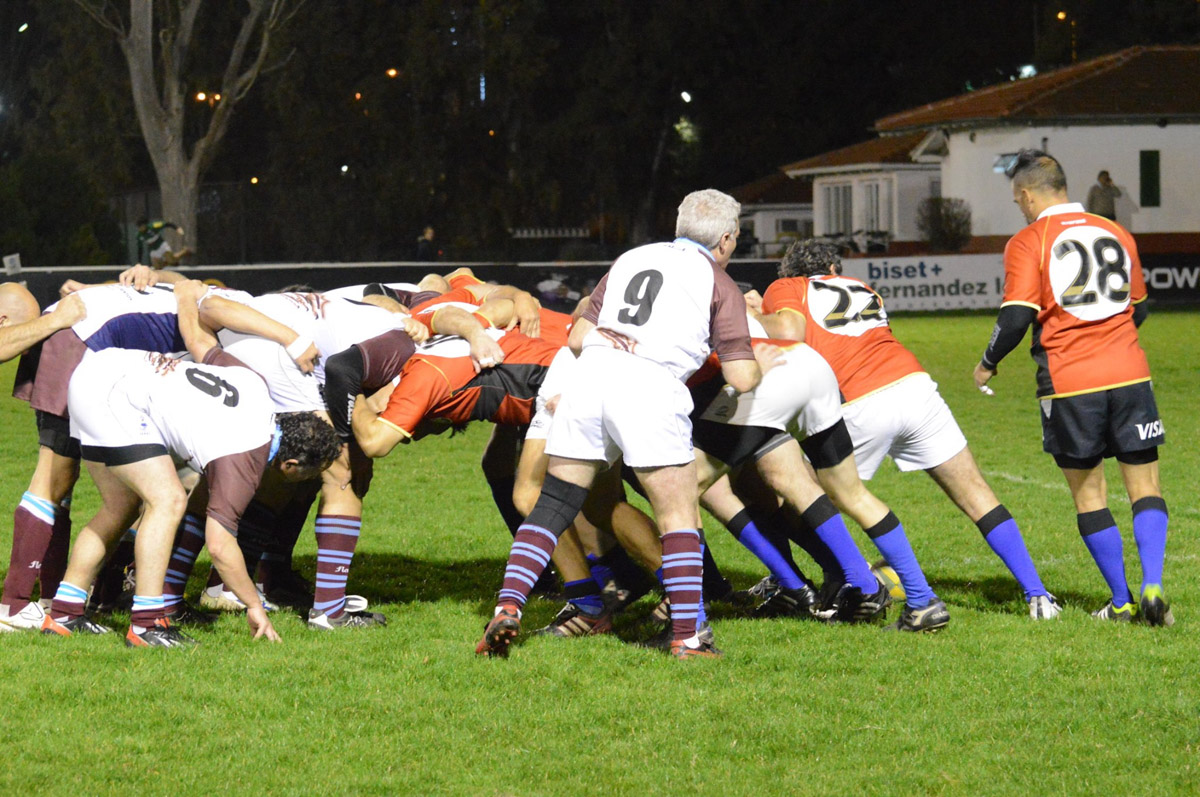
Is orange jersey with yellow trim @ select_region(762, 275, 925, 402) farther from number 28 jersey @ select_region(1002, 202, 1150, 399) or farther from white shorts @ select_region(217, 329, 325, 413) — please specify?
white shorts @ select_region(217, 329, 325, 413)

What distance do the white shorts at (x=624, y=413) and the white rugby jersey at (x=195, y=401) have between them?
1.15 metres

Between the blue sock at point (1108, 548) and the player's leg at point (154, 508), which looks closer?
the player's leg at point (154, 508)

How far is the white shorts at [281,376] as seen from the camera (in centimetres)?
581

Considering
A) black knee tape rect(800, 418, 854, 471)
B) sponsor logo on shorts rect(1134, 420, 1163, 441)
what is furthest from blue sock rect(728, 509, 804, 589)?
sponsor logo on shorts rect(1134, 420, 1163, 441)

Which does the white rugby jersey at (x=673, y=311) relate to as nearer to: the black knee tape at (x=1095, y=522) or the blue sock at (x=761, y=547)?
the blue sock at (x=761, y=547)

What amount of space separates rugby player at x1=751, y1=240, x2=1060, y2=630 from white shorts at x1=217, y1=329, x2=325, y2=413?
193 cm

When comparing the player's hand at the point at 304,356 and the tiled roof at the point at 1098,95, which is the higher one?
the tiled roof at the point at 1098,95

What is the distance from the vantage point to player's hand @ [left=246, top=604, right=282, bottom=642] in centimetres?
555

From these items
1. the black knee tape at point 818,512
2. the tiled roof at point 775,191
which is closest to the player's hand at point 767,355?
the black knee tape at point 818,512

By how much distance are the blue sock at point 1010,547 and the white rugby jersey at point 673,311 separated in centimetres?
146

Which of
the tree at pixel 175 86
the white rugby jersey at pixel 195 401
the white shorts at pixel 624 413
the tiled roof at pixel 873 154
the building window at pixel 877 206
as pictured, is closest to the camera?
the white shorts at pixel 624 413

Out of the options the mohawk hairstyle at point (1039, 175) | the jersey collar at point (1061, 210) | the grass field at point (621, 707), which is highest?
the mohawk hairstyle at point (1039, 175)

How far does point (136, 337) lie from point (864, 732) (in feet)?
11.5

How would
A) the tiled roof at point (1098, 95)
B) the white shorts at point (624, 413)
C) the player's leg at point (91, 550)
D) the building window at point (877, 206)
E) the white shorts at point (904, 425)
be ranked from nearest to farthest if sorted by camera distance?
the white shorts at point (624, 413) < the player's leg at point (91, 550) < the white shorts at point (904, 425) < the tiled roof at point (1098, 95) < the building window at point (877, 206)
